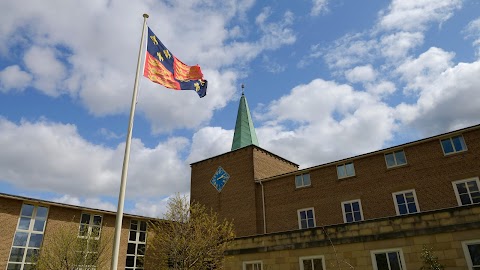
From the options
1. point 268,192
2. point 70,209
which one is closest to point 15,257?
point 70,209

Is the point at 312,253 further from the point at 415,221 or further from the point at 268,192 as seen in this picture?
the point at 268,192

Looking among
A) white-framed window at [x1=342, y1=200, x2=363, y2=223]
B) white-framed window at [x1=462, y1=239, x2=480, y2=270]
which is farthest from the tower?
white-framed window at [x1=462, y1=239, x2=480, y2=270]

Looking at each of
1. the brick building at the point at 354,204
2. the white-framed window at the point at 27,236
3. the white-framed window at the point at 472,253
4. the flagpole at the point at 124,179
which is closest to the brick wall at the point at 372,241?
the brick building at the point at 354,204

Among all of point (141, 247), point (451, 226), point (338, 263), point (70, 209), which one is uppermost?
point (70, 209)

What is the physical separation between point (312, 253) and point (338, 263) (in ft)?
5.80

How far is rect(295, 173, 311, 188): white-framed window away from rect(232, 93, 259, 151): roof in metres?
12.2

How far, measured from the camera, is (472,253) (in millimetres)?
16500

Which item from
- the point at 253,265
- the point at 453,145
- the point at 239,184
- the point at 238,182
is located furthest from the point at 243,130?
the point at 453,145

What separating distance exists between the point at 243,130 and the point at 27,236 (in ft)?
87.6

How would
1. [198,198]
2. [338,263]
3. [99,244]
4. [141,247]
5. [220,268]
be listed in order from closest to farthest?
[338,263] → [220,268] → [99,244] → [141,247] → [198,198]

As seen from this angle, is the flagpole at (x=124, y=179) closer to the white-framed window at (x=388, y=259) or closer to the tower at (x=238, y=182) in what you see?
A: the white-framed window at (x=388, y=259)

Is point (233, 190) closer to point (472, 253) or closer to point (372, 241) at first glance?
point (372, 241)

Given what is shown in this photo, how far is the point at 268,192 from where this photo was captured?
36.7 meters

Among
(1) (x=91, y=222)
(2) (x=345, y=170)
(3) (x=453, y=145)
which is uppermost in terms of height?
(2) (x=345, y=170)
